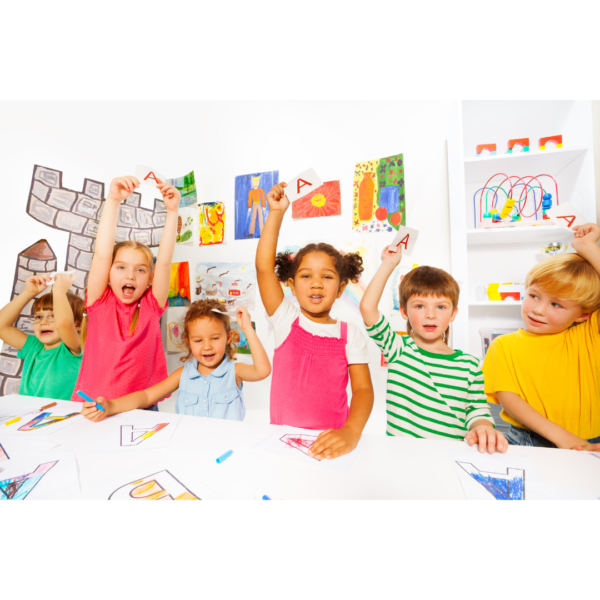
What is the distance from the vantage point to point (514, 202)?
114 centimetres

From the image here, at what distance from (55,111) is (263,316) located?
1350mm

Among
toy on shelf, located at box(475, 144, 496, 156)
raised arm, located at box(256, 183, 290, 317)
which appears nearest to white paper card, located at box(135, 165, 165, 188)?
raised arm, located at box(256, 183, 290, 317)

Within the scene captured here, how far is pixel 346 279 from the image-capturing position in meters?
1.20

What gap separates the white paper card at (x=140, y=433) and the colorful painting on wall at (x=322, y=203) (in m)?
0.92

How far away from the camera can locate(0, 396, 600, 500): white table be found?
527mm

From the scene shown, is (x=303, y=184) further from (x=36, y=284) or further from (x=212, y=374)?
(x=36, y=284)

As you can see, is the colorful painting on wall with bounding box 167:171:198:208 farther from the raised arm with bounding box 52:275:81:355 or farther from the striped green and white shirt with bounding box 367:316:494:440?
the striped green and white shirt with bounding box 367:316:494:440

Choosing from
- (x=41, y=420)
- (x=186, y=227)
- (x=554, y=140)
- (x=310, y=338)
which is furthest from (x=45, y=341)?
(x=554, y=140)

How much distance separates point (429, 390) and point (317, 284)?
527mm

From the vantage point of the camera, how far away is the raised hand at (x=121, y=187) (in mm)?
1228

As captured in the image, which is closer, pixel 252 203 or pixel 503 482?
pixel 503 482

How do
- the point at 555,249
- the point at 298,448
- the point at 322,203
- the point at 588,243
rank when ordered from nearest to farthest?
the point at 298,448
the point at 588,243
the point at 555,249
the point at 322,203

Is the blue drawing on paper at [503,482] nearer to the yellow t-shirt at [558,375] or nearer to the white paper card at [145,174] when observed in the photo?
the yellow t-shirt at [558,375]
